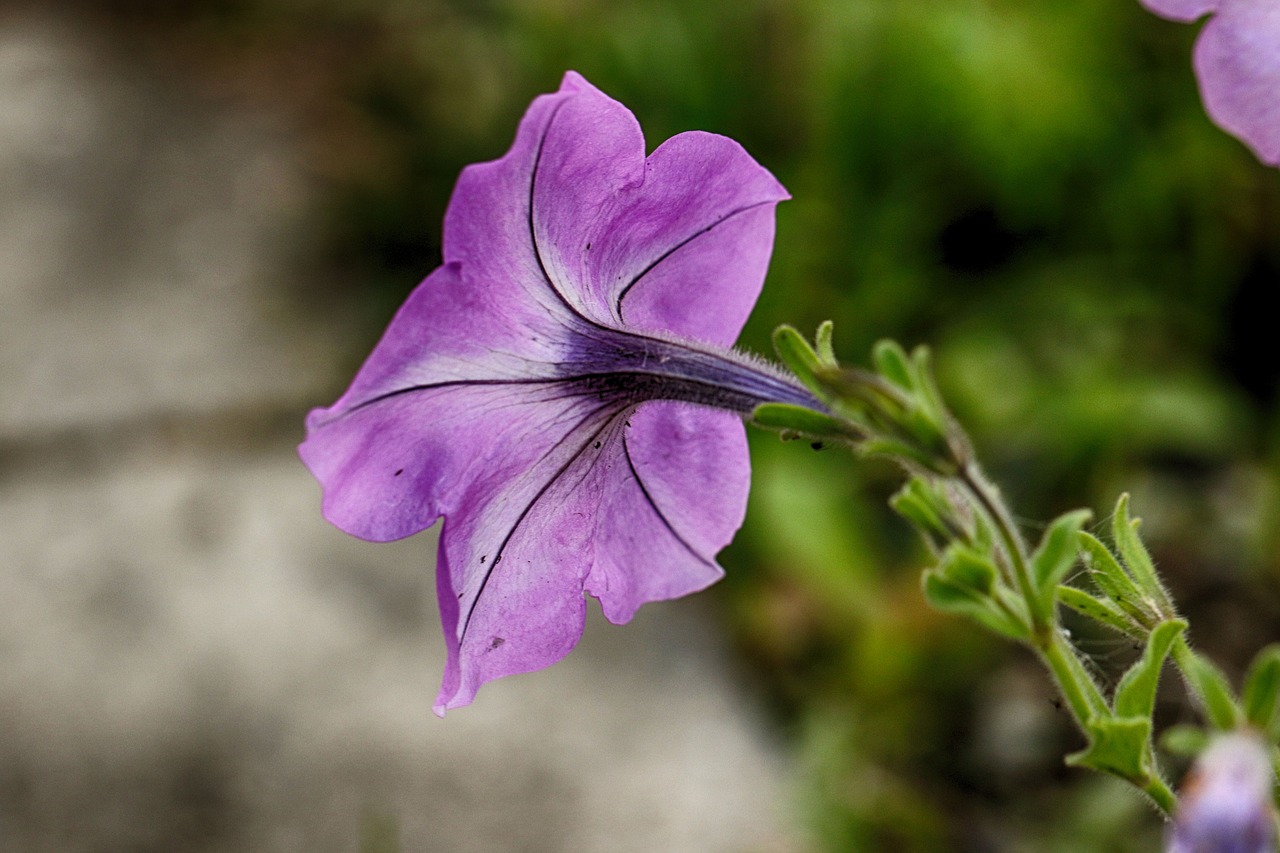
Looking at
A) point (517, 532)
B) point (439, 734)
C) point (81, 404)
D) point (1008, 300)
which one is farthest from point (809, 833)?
point (81, 404)

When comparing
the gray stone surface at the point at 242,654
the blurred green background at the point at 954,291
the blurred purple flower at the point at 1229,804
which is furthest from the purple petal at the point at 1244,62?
the gray stone surface at the point at 242,654

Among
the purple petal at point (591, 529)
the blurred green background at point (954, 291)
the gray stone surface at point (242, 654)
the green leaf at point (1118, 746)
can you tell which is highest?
the green leaf at point (1118, 746)

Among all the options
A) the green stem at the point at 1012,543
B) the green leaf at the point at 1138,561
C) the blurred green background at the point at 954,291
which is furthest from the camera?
the blurred green background at the point at 954,291

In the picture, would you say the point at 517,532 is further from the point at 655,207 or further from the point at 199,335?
the point at 199,335

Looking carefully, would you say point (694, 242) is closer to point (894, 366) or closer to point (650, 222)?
point (650, 222)

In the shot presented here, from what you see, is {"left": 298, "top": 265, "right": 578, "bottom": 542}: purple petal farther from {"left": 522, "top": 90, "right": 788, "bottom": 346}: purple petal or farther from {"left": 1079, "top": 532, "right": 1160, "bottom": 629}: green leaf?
{"left": 1079, "top": 532, "right": 1160, "bottom": 629}: green leaf

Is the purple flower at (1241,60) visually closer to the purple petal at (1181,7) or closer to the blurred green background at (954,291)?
the purple petal at (1181,7)

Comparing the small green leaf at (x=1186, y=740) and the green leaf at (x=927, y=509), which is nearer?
the small green leaf at (x=1186, y=740)

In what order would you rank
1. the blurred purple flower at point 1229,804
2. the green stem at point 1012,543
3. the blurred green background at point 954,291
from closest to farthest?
the blurred purple flower at point 1229,804, the green stem at point 1012,543, the blurred green background at point 954,291
